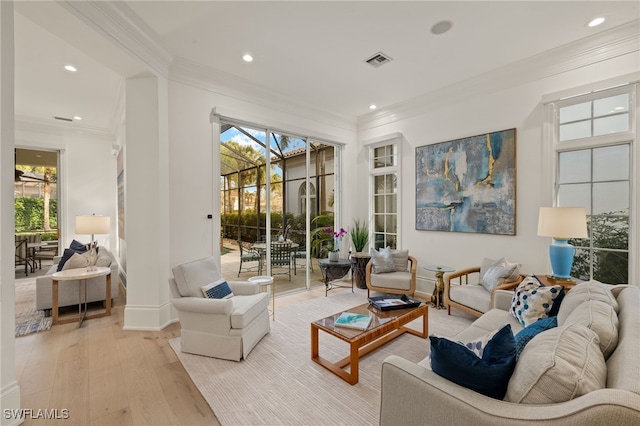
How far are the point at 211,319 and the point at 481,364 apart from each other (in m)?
2.20

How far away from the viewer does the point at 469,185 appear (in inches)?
157

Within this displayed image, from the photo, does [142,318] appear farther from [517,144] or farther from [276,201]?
[517,144]

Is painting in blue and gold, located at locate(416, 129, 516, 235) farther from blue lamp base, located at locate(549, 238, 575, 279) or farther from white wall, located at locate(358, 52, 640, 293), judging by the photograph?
blue lamp base, located at locate(549, 238, 575, 279)

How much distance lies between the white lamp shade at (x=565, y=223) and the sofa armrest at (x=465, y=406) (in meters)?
2.46

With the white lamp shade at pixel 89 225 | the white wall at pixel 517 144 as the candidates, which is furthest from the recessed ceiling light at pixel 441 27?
the white lamp shade at pixel 89 225

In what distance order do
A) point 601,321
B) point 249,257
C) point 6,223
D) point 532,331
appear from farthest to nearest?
point 249,257 → point 6,223 → point 532,331 → point 601,321

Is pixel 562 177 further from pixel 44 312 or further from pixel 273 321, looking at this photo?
pixel 44 312

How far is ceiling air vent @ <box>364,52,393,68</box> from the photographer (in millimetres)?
3356

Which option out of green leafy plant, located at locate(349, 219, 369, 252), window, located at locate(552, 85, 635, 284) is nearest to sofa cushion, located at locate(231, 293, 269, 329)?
green leafy plant, located at locate(349, 219, 369, 252)

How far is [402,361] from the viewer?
142 cm

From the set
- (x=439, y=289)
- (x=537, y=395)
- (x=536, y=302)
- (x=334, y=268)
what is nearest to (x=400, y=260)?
(x=439, y=289)

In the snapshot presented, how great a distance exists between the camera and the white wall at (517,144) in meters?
3.33

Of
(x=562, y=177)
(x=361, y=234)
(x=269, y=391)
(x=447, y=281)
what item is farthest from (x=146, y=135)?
(x=562, y=177)

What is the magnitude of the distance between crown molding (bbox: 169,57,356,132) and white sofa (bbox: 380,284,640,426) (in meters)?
3.87
